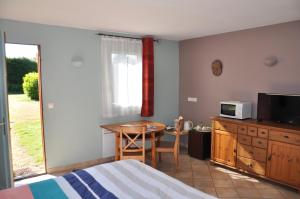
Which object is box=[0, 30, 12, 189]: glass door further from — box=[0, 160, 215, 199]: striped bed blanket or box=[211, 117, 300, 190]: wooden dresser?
box=[211, 117, 300, 190]: wooden dresser

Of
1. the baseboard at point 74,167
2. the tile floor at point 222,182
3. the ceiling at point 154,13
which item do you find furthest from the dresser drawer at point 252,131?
the baseboard at point 74,167

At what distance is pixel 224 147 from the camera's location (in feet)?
12.8

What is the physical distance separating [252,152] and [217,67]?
174 cm

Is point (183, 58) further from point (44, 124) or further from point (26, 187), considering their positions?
point (26, 187)

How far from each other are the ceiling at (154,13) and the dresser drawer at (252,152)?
193cm

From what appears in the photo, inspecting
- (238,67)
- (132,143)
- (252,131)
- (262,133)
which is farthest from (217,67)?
(132,143)

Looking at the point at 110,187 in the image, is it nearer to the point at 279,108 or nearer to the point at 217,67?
the point at 279,108

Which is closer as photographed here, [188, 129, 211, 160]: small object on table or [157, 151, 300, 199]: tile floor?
[157, 151, 300, 199]: tile floor

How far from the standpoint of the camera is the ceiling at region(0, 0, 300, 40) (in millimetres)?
2545

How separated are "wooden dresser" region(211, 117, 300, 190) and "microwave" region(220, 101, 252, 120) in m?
0.13

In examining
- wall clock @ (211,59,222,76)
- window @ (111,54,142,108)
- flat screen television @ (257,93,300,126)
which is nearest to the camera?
flat screen television @ (257,93,300,126)

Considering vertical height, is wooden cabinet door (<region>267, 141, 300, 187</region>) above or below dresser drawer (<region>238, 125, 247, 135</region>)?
below

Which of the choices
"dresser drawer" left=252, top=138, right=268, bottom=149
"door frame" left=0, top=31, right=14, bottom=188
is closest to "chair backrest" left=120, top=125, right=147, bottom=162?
"door frame" left=0, top=31, right=14, bottom=188

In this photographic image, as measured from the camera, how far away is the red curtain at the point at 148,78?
447cm
